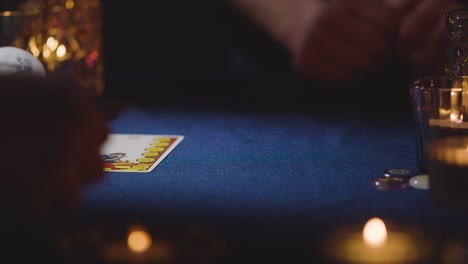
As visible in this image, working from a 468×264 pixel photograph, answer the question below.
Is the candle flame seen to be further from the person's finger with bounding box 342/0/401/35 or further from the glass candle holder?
the person's finger with bounding box 342/0/401/35

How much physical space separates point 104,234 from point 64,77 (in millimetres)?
182

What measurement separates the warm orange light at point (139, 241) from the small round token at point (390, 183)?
34 centimetres

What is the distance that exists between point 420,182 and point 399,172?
0.23 ft

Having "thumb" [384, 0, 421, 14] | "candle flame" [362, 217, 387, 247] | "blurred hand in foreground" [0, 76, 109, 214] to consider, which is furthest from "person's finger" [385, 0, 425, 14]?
"blurred hand in foreground" [0, 76, 109, 214]

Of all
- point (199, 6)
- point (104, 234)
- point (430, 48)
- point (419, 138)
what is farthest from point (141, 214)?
point (199, 6)

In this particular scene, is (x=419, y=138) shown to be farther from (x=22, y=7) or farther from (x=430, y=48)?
(x=22, y=7)

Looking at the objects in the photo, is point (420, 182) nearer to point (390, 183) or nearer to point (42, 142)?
point (390, 183)

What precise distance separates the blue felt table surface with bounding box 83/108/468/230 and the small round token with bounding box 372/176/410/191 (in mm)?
11

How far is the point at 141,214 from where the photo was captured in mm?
853

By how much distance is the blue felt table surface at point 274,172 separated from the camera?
867mm

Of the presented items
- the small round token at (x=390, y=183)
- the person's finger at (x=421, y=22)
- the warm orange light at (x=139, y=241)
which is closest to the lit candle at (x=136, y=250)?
the warm orange light at (x=139, y=241)

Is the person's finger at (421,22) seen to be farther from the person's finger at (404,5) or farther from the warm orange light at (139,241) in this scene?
the warm orange light at (139,241)

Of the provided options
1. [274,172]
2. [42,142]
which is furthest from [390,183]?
[42,142]

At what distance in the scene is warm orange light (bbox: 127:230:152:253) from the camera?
72cm
